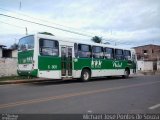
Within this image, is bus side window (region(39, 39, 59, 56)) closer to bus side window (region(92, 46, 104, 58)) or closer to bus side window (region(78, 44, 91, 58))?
bus side window (region(78, 44, 91, 58))

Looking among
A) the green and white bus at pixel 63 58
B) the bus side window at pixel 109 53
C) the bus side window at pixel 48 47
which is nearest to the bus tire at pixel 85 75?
the green and white bus at pixel 63 58

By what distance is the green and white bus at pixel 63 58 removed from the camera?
16344mm

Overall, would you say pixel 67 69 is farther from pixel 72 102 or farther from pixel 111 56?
pixel 72 102

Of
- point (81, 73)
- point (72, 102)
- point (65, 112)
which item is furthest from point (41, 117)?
point (81, 73)

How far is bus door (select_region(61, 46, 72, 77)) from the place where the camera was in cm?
1806

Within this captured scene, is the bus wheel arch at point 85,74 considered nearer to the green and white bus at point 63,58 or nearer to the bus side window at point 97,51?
the green and white bus at point 63,58

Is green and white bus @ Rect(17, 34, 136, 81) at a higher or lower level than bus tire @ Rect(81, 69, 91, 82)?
higher

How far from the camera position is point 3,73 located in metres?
23.7

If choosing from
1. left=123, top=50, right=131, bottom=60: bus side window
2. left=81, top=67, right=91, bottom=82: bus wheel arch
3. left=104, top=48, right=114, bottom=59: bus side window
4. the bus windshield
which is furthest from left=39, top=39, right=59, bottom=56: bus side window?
left=123, top=50, right=131, bottom=60: bus side window

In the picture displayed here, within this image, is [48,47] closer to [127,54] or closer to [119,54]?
[119,54]

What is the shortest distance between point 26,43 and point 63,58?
2.78m

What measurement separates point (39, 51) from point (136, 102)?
27.2 feet

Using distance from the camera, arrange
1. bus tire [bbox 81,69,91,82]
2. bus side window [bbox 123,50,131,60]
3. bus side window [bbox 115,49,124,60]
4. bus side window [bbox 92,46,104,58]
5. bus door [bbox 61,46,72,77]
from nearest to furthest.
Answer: bus door [bbox 61,46,72,77] < bus tire [bbox 81,69,91,82] < bus side window [bbox 92,46,104,58] < bus side window [bbox 115,49,124,60] < bus side window [bbox 123,50,131,60]

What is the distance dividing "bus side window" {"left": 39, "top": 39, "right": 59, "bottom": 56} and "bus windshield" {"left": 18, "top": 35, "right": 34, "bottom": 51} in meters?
0.63
